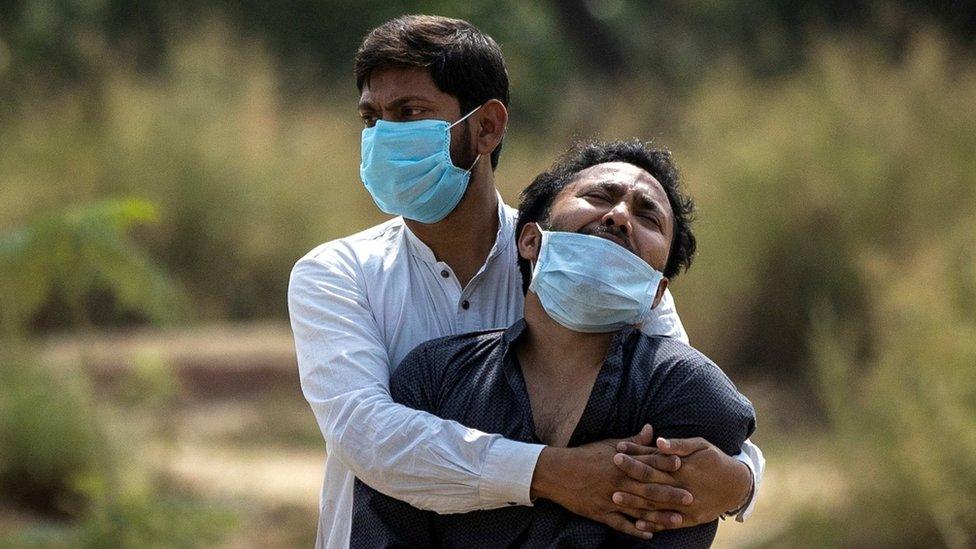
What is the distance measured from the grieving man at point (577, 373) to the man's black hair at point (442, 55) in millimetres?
410

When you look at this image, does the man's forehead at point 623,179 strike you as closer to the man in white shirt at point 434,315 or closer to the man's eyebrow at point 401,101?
the man in white shirt at point 434,315

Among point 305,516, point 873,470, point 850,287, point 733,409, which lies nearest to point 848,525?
point 873,470

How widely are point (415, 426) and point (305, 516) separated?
506 cm

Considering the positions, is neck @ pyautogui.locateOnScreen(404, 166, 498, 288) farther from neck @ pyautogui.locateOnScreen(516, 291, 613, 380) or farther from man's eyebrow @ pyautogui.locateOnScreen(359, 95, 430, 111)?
neck @ pyautogui.locateOnScreen(516, 291, 613, 380)

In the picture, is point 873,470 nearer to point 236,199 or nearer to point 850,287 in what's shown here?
point 850,287

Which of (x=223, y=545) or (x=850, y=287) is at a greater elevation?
(x=850, y=287)

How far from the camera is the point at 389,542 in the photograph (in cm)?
286

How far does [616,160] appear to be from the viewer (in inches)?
123

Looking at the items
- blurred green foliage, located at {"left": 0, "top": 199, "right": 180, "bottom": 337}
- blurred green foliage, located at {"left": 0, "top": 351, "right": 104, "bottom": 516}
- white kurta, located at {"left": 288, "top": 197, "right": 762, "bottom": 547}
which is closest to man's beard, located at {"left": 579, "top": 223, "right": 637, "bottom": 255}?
white kurta, located at {"left": 288, "top": 197, "right": 762, "bottom": 547}

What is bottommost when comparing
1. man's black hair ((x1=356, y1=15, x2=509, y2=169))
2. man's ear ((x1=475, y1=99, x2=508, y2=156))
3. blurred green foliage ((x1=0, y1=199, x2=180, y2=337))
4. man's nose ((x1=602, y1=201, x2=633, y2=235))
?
blurred green foliage ((x1=0, y1=199, x2=180, y2=337))

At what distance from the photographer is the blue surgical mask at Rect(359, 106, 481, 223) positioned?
3320 millimetres

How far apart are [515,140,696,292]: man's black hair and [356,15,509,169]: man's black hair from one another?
30 centimetres

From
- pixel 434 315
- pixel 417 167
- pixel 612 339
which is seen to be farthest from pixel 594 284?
pixel 417 167

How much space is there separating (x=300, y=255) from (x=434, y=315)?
9.23 meters
